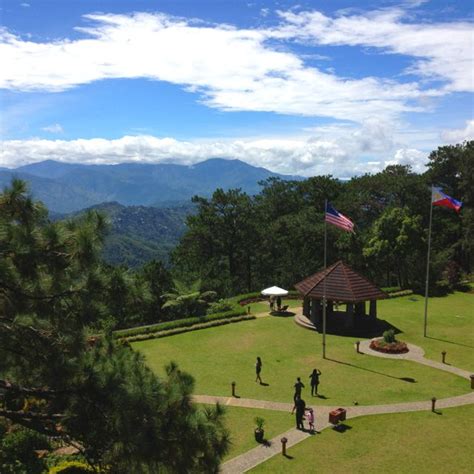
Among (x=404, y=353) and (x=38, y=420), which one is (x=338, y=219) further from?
(x=38, y=420)

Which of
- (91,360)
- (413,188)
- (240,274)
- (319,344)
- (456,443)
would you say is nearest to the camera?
(91,360)

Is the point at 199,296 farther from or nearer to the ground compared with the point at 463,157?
nearer to the ground

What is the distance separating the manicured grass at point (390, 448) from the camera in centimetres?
1608

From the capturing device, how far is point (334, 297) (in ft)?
107

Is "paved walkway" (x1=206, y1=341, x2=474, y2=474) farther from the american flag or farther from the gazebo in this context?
the american flag

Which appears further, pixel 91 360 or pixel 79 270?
pixel 91 360

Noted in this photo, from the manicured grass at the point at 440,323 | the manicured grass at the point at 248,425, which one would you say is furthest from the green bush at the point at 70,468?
the manicured grass at the point at 440,323

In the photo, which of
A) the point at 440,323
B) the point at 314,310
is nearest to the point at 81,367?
the point at 314,310

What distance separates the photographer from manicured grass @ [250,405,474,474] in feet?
52.7

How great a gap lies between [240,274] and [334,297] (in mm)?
30731

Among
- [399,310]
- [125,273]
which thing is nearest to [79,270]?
[125,273]

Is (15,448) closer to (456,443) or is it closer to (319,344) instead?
(456,443)

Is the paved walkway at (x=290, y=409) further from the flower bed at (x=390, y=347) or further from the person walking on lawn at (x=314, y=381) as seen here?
the flower bed at (x=390, y=347)

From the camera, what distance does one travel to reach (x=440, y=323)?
34.9m
